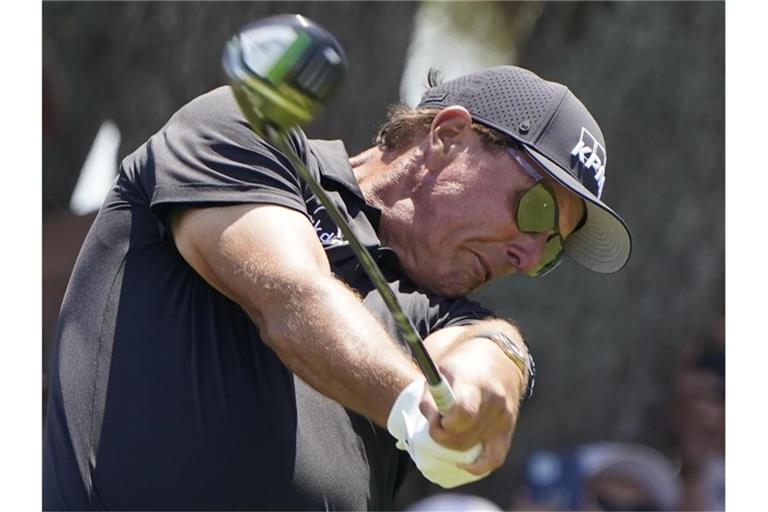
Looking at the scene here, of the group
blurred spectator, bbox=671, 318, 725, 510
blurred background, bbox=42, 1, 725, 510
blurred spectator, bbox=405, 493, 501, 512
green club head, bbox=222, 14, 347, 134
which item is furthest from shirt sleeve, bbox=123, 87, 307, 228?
blurred spectator, bbox=671, 318, 725, 510

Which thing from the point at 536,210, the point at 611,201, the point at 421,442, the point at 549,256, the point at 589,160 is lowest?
the point at 611,201

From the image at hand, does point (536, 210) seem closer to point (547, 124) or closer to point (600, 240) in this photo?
point (547, 124)

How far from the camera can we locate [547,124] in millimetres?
3178

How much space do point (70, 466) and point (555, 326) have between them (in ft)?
A: 13.3

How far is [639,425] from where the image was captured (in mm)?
6629

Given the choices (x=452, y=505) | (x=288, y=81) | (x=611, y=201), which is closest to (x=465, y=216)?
(x=288, y=81)

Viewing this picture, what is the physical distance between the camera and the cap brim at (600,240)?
10.8 feet

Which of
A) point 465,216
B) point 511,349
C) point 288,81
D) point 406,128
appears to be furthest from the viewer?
point 406,128

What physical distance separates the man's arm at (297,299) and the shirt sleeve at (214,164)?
0.10 feet

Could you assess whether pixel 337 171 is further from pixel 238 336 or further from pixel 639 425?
pixel 639 425

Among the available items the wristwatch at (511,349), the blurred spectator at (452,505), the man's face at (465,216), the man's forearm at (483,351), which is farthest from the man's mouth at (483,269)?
the blurred spectator at (452,505)

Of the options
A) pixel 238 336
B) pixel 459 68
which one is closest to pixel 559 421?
pixel 459 68

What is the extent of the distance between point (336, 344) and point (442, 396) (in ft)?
→ 0.83

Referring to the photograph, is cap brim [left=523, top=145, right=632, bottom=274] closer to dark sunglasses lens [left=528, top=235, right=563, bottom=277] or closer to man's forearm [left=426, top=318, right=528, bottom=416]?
dark sunglasses lens [left=528, top=235, right=563, bottom=277]
